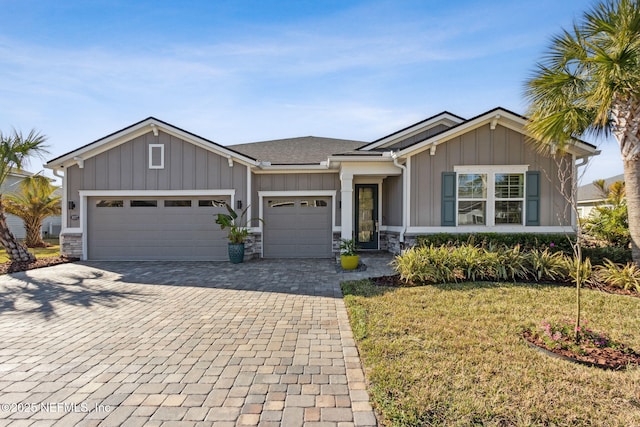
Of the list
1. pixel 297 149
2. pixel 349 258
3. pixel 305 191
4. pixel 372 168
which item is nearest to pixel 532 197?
pixel 372 168

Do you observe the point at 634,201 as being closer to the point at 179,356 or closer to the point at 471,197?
the point at 471,197

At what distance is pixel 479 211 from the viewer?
905cm

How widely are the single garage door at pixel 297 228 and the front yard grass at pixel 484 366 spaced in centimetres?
544

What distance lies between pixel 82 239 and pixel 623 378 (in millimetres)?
13041

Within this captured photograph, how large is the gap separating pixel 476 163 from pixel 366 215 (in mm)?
4177

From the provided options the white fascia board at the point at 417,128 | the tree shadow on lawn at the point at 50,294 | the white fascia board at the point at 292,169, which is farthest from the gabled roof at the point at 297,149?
the tree shadow on lawn at the point at 50,294

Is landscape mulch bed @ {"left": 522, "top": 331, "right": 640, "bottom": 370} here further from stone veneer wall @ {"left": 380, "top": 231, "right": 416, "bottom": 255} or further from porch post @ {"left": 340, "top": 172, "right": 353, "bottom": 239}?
porch post @ {"left": 340, "top": 172, "right": 353, "bottom": 239}

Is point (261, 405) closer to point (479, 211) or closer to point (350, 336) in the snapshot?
point (350, 336)

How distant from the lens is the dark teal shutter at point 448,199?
8.95 meters

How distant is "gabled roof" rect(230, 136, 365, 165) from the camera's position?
11.5 metres

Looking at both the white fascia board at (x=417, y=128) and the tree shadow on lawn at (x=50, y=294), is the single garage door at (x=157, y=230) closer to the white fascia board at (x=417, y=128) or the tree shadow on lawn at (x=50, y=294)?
the tree shadow on lawn at (x=50, y=294)

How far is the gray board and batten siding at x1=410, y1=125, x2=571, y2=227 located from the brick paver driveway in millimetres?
4086

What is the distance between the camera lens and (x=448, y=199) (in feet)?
29.5

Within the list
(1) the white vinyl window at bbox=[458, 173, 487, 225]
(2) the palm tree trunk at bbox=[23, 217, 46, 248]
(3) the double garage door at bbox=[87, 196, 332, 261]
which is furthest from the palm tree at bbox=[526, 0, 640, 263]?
(2) the palm tree trunk at bbox=[23, 217, 46, 248]
